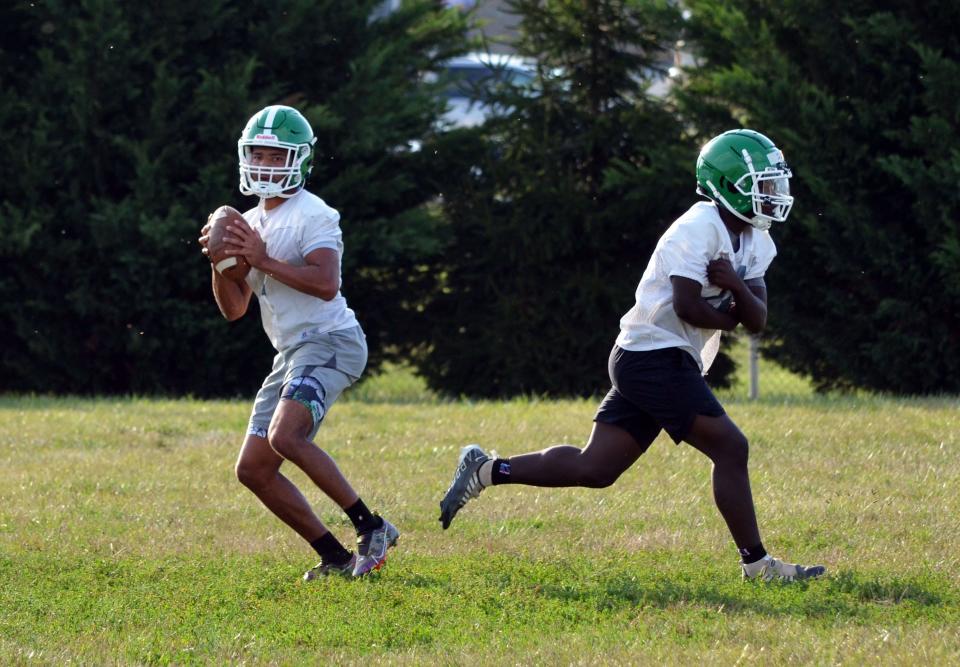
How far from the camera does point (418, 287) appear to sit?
49.0 feet

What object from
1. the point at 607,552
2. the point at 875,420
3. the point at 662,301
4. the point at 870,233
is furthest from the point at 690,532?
the point at 870,233

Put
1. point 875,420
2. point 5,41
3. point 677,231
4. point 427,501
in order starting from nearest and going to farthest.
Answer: point 677,231, point 427,501, point 875,420, point 5,41

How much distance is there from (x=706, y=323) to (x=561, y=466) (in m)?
0.91

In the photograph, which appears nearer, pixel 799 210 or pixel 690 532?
pixel 690 532

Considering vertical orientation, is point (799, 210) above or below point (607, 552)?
above

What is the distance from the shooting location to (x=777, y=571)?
5984 mm

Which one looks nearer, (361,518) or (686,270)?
(686,270)

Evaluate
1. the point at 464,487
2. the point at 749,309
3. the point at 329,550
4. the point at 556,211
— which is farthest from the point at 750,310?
the point at 556,211

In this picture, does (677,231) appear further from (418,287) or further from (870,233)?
(418,287)

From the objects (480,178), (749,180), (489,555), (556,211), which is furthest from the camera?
(480,178)

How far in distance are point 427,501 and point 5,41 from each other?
27.8ft

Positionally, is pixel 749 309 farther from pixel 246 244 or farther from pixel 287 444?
pixel 246 244

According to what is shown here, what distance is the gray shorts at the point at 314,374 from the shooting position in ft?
20.0

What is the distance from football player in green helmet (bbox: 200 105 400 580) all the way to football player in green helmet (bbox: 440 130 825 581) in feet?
3.30
